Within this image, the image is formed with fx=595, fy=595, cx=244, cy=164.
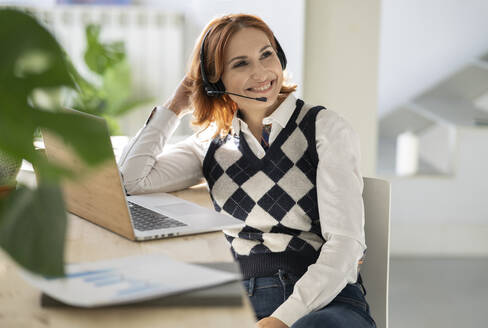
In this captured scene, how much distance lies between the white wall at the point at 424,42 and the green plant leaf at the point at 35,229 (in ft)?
11.5

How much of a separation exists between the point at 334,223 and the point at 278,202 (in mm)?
171

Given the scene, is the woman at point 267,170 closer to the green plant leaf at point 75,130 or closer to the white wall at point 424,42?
the green plant leaf at point 75,130

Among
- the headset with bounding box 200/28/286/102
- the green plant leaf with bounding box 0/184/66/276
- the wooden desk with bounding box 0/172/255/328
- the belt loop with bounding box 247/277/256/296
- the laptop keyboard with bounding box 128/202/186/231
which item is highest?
the green plant leaf with bounding box 0/184/66/276

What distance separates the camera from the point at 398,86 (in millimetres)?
3857

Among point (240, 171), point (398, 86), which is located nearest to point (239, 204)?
point (240, 171)

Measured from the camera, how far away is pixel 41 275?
33 cm

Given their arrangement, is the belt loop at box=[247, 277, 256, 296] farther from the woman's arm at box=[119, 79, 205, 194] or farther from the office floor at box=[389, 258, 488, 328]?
the office floor at box=[389, 258, 488, 328]

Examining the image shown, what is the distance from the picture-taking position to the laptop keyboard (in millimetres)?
1036

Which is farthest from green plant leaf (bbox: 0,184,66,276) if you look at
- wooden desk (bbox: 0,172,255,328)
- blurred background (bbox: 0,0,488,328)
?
blurred background (bbox: 0,0,488,328)

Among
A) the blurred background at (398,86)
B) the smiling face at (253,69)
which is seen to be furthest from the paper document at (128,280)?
the blurred background at (398,86)

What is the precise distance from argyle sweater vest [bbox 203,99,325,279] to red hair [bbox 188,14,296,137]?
162 millimetres

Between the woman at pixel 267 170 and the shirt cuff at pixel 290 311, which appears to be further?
→ the woman at pixel 267 170

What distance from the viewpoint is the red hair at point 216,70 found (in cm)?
146

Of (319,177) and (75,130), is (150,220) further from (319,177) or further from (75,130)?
(75,130)
